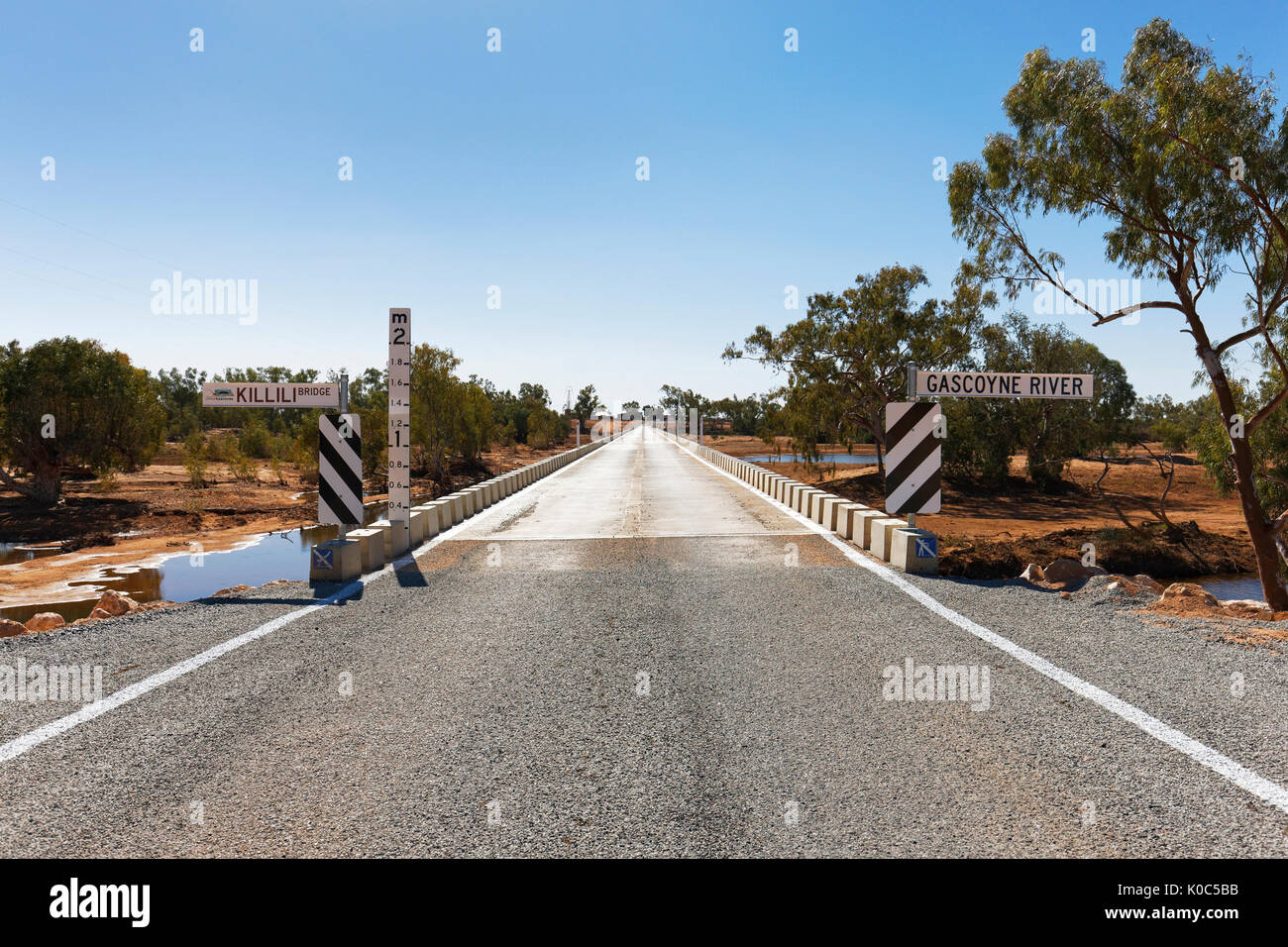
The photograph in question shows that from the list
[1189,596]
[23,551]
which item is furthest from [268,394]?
[23,551]

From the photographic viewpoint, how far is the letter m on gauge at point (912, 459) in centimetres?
992

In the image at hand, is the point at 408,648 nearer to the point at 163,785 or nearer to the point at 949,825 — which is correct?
the point at 163,785

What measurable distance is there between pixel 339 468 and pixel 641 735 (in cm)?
659

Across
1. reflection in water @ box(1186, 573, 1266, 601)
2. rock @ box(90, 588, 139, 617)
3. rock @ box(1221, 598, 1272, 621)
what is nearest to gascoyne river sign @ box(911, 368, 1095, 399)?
rock @ box(1221, 598, 1272, 621)

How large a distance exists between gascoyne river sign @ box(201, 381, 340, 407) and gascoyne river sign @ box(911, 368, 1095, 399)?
7297mm

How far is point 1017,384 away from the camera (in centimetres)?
909

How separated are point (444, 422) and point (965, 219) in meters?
29.9

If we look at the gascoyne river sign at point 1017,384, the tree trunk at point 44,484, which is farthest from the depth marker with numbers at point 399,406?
the tree trunk at point 44,484

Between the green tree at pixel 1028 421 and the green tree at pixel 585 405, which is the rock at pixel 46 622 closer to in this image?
the green tree at pixel 1028 421

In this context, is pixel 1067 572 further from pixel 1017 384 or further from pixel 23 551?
pixel 23 551

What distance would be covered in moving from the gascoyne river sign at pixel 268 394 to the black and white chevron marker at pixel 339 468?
0.93 ft

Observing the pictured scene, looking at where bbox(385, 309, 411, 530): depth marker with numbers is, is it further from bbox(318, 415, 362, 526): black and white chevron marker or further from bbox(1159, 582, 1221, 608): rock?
bbox(1159, 582, 1221, 608): rock

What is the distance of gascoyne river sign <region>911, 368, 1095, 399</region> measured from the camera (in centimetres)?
902
